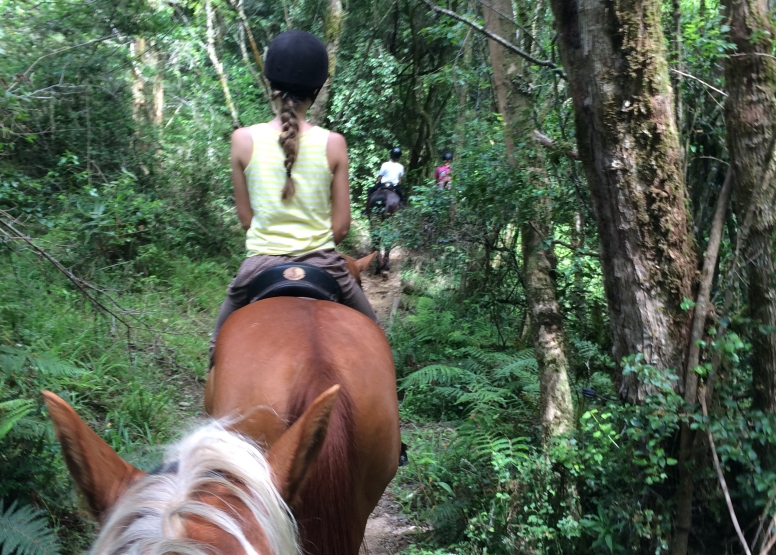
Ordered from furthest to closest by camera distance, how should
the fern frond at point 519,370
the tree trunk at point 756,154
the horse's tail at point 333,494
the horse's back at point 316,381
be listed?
the fern frond at point 519,370, the tree trunk at point 756,154, the horse's back at point 316,381, the horse's tail at point 333,494

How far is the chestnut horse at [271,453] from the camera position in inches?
40.6

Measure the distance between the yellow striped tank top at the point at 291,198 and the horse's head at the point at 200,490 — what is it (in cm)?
147

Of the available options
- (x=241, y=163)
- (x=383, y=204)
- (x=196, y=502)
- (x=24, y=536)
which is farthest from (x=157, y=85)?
(x=196, y=502)

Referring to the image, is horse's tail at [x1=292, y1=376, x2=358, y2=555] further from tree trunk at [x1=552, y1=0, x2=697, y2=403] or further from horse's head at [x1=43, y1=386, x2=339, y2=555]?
tree trunk at [x1=552, y1=0, x2=697, y2=403]

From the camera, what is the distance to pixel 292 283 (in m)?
2.46

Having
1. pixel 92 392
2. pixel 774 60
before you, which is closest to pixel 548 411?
pixel 774 60

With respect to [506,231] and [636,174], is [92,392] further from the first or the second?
[636,174]

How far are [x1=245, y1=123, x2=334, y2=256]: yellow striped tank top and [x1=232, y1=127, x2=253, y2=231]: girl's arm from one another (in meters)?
0.03

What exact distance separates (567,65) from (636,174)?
0.57 meters

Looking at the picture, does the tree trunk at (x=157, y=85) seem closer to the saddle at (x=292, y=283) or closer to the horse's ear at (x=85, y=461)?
the saddle at (x=292, y=283)

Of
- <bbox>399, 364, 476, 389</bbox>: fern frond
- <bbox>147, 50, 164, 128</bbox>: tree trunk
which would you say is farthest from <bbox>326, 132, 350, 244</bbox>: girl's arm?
<bbox>147, 50, 164, 128</bbox>: tree trunk

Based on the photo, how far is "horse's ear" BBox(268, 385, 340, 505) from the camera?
126 cm

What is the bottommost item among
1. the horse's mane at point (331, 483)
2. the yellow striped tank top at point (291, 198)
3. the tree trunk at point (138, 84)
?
the horse's mane at point (331, 483)

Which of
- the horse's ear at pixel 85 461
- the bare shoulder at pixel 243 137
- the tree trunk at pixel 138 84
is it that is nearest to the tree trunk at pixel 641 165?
the bare shoulder at pixel 243 137
